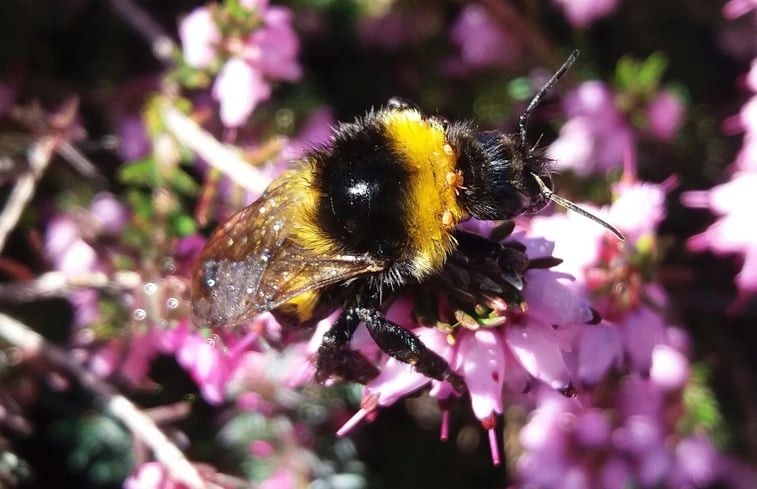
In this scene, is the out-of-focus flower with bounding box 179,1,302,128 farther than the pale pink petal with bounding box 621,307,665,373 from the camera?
Yes

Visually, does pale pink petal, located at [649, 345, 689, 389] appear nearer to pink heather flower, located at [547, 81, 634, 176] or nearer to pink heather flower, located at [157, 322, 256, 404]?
pink heather flower, located at [547, 81, 634, 176]

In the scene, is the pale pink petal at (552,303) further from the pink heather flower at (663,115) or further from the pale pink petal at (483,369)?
the pink heather flower at (663,115)

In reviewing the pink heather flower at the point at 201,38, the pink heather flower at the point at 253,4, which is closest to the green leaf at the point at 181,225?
the pink heather flower at the point at 201,38

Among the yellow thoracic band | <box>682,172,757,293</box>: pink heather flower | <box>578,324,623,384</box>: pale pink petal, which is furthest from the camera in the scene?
<box>682,172,757,293</box>: pink heather flower

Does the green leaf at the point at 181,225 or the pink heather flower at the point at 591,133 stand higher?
the pink heather flower at the point at 591,133

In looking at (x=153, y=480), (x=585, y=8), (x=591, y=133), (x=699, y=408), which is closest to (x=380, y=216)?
(x=153, y=480)

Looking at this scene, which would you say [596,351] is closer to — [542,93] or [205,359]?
[542,93]

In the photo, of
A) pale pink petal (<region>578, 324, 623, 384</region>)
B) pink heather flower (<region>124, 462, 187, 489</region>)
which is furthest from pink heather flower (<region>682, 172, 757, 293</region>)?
pink heather flower (<region>124, 462, 187, 489</region>)
